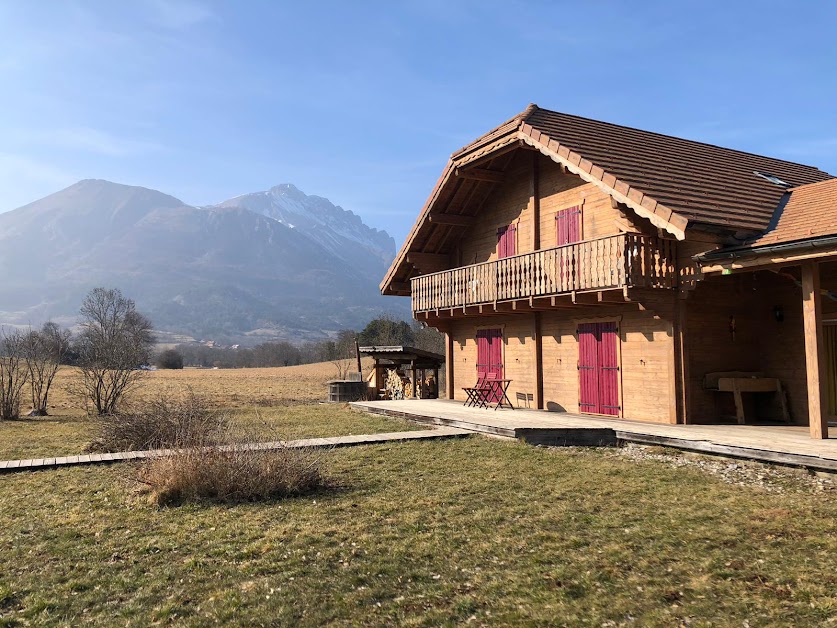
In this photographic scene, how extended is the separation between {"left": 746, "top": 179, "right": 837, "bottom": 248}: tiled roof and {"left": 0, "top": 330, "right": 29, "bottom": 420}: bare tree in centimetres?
2154

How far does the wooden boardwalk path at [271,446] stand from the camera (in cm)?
1066

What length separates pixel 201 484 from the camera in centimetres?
857

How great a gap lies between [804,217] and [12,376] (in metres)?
23.1

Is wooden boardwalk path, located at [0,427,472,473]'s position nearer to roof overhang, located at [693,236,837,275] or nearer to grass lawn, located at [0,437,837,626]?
grass lawn, located at [0,437,837,626]

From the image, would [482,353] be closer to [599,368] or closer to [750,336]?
[599,368]

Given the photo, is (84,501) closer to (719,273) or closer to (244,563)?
Result: (244,563)

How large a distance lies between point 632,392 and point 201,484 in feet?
31.7

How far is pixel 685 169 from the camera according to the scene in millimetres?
15492

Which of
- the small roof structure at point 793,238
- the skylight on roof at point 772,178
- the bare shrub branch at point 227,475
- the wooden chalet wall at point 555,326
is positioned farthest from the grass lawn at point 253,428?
the skylight on roof at point 772,178

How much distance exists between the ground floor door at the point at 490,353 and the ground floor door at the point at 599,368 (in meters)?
3.36

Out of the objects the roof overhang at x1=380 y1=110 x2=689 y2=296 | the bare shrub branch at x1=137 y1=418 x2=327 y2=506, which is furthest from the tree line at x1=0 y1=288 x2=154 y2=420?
the bare shrub branch at x1=137 y1=418 x2=327 y2=506

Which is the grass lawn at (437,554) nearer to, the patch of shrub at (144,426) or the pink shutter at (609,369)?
the patch of shrub at (144,426)

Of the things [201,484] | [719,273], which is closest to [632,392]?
[719,273]

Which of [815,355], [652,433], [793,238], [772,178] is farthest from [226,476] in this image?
[772,178]
